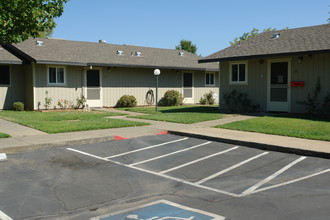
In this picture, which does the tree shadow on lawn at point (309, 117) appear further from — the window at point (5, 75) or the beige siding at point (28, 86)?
the window at point (5, 75)

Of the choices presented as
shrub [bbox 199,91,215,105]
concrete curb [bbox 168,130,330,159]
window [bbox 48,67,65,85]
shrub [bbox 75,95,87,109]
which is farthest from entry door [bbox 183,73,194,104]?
concrete curb [bbox 168,130,330,159]

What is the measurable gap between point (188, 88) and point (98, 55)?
736cm

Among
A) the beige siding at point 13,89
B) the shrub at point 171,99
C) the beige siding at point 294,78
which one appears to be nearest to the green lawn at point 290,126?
the beige siding at point 294,78

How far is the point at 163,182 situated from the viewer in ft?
20.8

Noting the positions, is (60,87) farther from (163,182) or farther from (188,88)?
(163,182)

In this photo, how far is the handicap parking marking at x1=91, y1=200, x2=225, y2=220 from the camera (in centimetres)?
457

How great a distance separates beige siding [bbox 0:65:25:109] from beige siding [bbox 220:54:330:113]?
11.6 metres

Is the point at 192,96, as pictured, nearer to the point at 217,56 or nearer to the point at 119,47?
the point at 119,47

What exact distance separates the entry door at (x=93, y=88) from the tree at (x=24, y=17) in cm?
A: 1049

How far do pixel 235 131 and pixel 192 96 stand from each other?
50.3 ft

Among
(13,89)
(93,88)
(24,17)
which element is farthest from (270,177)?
(13,89)

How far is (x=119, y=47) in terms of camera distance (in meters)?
26.9

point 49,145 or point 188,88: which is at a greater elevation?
point 188,88

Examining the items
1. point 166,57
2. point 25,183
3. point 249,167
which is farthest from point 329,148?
point 166,57
